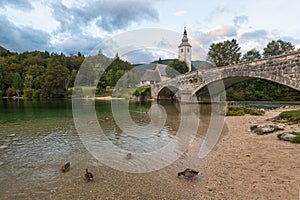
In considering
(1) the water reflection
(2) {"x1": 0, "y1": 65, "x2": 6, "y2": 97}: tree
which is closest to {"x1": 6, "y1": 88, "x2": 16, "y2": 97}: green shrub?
(2) {"x1": 0, "y1": 65, "x2": 6, "y2": 97}: tree

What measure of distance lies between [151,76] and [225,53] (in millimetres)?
29891

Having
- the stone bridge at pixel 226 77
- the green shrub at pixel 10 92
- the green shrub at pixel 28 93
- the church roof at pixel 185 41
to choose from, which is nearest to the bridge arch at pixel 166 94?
the stone bridge at pixel 226 77

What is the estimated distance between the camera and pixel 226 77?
33375mm

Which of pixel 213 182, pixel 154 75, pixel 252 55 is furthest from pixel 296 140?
pixel 154 75

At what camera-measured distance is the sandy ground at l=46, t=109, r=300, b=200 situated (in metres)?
6.04

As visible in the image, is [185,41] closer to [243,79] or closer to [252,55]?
[252,55]

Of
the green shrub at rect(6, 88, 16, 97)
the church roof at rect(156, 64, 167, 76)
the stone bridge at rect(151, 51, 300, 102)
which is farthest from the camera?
the church roof at rect(156, 64, 167, 76)

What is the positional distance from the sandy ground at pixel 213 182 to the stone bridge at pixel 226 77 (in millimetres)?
16777

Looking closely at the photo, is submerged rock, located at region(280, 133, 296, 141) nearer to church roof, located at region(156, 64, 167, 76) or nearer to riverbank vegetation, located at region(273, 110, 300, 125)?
riverbank vegetation, located at region(273, 110, 300, 125)

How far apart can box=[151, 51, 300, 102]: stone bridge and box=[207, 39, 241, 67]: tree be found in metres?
26.0

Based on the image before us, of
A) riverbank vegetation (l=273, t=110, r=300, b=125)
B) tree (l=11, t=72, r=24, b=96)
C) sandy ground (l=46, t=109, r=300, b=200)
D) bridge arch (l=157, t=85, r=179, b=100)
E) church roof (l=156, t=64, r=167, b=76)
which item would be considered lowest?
sandy ground (l=46, t=109, r=300, b=200)

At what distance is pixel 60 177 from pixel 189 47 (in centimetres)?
9898

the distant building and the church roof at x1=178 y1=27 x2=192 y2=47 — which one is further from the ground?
the church roof at x1=178 y1=27 x2=192 y2=47

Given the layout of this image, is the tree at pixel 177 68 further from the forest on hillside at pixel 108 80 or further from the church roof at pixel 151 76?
the church roof at pixel 151 76
